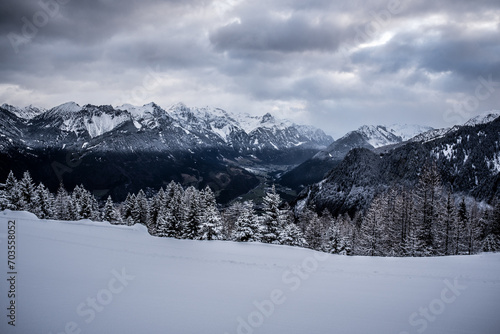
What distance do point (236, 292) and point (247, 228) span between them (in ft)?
54.6

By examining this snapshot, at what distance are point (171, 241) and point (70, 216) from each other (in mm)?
35136

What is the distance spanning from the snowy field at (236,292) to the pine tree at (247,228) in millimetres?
9713

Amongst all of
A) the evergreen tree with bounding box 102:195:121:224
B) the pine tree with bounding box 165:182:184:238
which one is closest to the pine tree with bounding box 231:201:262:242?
the pine tree with bounding box 165:182:184:238

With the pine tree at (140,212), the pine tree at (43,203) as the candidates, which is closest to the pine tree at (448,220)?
the pine tree at (140,212)

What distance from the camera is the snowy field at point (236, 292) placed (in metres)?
9.46

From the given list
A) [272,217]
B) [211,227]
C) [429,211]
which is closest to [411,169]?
[429,211]

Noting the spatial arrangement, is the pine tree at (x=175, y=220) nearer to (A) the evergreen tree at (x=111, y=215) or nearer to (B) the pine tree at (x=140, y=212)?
(B) the pine tree at (x=140, y=212)

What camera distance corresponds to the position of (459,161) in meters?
134

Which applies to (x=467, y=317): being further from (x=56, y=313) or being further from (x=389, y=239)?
(x=389, y=239)

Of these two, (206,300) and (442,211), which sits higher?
(442,211)

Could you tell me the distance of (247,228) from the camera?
28734 millimetres

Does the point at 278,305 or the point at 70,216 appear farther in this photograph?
the point at 70,216

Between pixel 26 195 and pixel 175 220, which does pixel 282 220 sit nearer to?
pixel 175 220

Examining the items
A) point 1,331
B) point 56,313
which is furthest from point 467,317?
point 1,331
